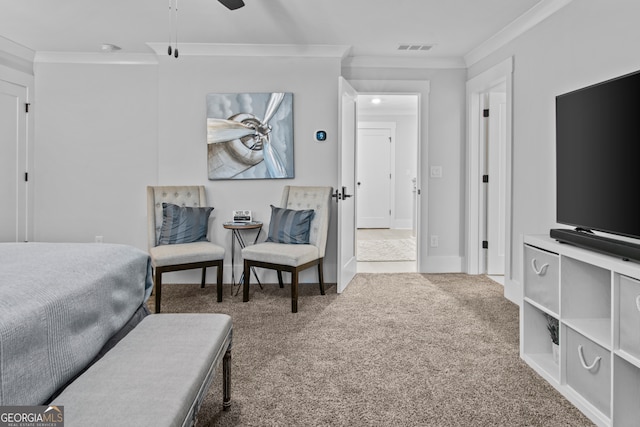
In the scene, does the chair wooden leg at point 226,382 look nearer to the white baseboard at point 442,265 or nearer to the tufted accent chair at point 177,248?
the tufted accent chair at point 177,248

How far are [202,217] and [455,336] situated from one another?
2.48 metres

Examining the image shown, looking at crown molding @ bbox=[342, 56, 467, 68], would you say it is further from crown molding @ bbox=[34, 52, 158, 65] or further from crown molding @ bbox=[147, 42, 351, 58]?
crown molding @ bbox=[34, 52, 158, 65]

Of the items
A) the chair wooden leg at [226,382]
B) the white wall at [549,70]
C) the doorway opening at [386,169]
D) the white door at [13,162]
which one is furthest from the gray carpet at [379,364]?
the doorway opening at [386,169]

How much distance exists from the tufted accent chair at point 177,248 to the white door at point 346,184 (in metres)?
1.11

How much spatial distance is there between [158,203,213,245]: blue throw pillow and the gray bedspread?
6.38 ft

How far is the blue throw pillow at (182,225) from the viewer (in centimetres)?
392

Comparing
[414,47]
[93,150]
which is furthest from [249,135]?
[414,47]

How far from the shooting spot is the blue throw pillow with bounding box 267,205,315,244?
3.96m

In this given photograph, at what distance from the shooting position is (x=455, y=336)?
2865 millimetres

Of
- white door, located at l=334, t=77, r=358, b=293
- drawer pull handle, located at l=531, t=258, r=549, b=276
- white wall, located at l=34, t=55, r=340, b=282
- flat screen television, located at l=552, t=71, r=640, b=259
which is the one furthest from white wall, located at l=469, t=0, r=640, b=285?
white wall, located at l=34, t=55, r=340, b=282

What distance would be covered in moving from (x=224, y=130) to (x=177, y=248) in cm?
135

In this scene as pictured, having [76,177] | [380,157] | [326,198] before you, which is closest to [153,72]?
[76,177]

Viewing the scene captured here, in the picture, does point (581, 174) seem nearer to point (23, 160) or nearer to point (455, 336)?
point (455, 336)

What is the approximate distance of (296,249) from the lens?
3678 mm
